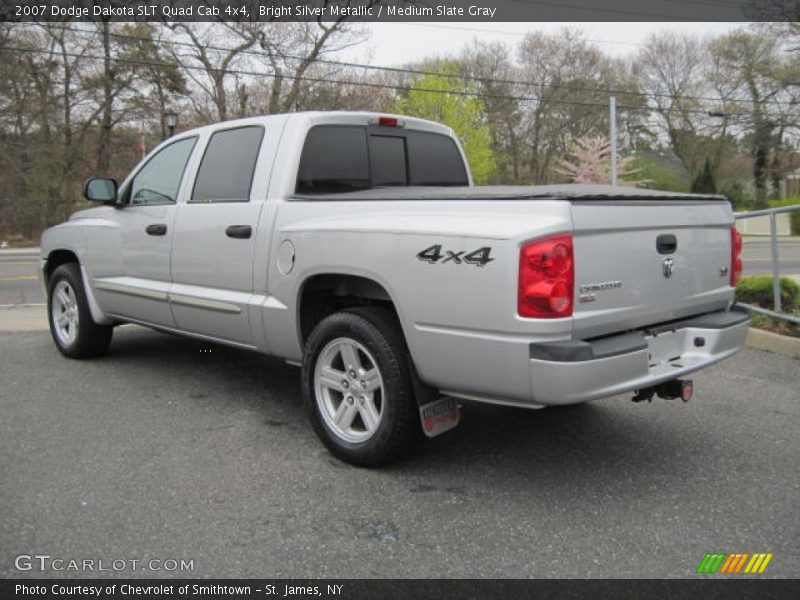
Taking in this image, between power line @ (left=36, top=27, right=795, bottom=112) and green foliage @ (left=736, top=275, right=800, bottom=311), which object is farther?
power line @ (left=36, top=27, right=795, bottom=112)

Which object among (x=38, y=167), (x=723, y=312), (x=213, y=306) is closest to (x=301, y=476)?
(x=213, y=306)

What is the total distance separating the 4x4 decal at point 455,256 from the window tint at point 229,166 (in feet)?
5.28

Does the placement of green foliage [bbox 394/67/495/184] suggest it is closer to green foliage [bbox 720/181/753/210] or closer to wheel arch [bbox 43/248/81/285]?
green foliage [bbox 720/181/753/210]

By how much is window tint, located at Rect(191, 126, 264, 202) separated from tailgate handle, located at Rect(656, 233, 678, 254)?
2.43m

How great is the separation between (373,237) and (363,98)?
29981 mm

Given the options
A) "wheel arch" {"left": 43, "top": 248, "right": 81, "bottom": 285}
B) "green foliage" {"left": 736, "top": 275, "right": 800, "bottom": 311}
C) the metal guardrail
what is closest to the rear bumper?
the metal guardrail

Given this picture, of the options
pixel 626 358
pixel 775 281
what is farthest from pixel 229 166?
pixel 775 281

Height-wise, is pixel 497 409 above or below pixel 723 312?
below

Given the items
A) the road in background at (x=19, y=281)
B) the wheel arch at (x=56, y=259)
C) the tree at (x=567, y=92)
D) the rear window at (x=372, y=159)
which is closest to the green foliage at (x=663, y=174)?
the tree at (x=567, y=92)

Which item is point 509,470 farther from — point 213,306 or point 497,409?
point 213,306

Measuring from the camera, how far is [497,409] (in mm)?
4824

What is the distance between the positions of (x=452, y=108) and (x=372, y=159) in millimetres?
34986

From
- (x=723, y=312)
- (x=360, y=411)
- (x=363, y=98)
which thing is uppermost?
(x=363, y=98)

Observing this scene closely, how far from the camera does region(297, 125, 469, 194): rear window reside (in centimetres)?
435
